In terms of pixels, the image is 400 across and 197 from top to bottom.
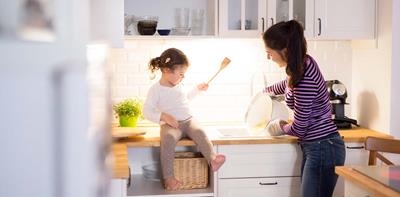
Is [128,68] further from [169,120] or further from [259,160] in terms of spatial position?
[259,160]

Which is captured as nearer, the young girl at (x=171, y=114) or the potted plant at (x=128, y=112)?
the young girl at (x=171, y=114)

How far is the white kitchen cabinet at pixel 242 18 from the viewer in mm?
3217

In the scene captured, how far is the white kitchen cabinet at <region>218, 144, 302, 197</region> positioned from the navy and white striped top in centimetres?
16

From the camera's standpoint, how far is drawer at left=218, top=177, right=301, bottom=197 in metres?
3.01

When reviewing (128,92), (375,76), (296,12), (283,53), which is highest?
(296,12)

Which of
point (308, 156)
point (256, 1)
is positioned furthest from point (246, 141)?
point (256, 1)

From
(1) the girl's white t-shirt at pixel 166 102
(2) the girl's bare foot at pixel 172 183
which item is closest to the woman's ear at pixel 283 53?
(1) the girl's white t-shirt at pixel 166 102

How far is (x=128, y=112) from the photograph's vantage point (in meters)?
3.27

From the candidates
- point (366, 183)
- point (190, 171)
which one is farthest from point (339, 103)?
point (366, 183)

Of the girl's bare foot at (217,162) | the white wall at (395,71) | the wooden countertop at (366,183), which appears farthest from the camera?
the white wall at (395,71)

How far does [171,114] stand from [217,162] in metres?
0.41

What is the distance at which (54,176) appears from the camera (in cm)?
27

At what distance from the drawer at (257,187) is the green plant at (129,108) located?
0.68m

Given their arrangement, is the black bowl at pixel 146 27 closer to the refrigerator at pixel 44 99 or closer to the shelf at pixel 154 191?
the shelf at pixel 154 191
